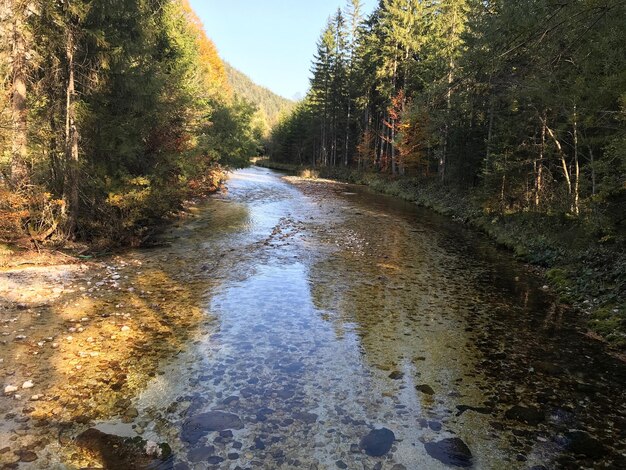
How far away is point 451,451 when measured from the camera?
427 centimetres

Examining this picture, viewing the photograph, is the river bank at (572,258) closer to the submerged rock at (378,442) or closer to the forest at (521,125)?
the forest at (521,125)

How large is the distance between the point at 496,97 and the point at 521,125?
5.23 feet

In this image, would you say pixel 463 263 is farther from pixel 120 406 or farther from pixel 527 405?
pixel 120 406

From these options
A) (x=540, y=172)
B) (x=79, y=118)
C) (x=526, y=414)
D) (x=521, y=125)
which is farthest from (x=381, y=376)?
(x=521, y=125)

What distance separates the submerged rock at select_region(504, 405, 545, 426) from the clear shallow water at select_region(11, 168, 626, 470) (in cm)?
2

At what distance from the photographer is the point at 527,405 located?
202 inches

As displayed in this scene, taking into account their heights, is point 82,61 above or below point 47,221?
above

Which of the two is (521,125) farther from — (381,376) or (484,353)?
(381,376)

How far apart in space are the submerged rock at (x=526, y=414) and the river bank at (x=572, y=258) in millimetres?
2961

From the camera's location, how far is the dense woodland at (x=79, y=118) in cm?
930

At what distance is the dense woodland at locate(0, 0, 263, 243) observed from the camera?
366 inches

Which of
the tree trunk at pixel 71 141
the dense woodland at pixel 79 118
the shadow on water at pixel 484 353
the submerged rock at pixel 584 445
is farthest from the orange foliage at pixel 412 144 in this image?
the submerged rock at pixel 584 445

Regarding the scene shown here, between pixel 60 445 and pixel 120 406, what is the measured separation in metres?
0.76

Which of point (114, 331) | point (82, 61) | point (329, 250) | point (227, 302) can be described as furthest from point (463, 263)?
point (82, 61)
